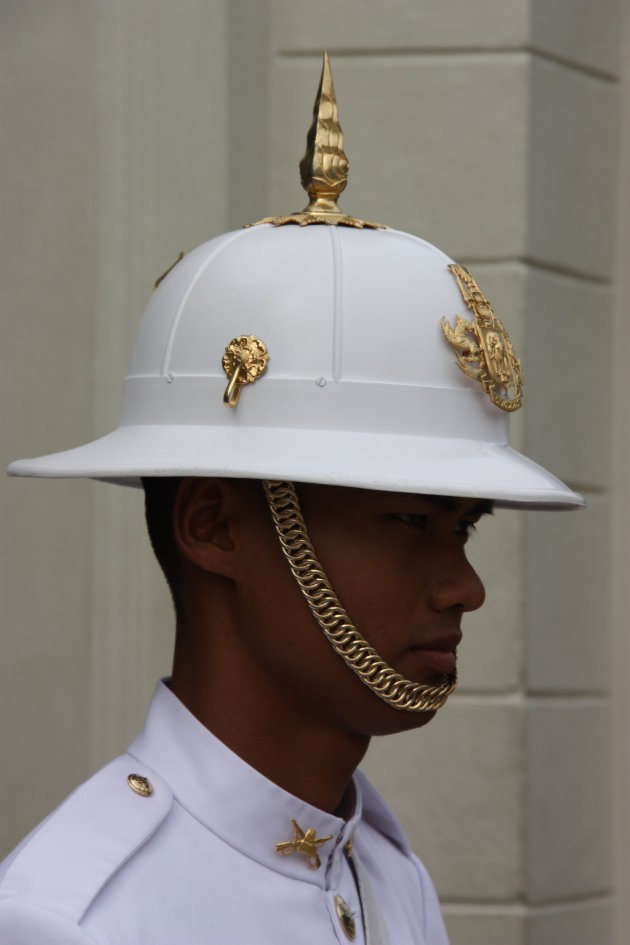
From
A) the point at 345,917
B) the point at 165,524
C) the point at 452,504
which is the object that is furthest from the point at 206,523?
the point at 345,917

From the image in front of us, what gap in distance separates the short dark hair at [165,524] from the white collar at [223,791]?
21 cm

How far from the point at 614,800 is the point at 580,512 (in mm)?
909

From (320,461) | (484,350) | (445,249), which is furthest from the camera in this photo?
(445,249)

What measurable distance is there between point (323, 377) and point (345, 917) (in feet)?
2.79

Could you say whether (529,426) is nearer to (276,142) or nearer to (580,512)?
(580,512)

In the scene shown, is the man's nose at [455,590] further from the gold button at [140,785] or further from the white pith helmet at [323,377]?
the gold button at [140,785]

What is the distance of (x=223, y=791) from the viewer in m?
2.36

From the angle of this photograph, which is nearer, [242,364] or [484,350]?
[242,364]

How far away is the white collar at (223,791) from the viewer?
92.7 inches

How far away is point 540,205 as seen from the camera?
4.69m

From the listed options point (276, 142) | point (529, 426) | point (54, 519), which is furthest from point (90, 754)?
point (276, 142)

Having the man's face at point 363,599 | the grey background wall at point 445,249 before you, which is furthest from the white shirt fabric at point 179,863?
the grey background wall at point 445,249

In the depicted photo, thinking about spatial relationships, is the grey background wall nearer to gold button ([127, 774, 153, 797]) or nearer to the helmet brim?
the helmet brim

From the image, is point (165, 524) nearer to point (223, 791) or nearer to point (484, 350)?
point (223, 791)
